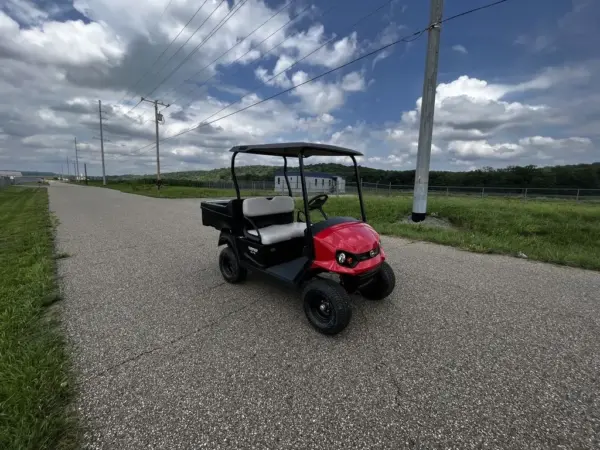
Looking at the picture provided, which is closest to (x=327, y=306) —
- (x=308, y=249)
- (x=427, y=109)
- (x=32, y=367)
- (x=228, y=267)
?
(x=308, y=249)

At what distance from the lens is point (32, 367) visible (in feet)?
6.34

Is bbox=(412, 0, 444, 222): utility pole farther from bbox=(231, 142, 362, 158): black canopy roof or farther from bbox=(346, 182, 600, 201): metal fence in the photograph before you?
bbox=(346, 182, 600, 201): metal fence

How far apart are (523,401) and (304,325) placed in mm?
1690

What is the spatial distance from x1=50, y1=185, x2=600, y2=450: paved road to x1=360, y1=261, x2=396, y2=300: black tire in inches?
4.9

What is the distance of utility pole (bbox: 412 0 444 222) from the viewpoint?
7074mm

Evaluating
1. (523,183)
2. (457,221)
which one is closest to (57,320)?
(457,221)

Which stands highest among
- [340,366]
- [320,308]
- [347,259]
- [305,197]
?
[305,197]

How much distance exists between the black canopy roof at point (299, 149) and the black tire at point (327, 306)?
137cm

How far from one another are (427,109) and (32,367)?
8.78m

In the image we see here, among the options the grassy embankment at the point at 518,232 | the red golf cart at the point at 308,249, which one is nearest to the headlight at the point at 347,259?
the red golf cart at the point at 308,249

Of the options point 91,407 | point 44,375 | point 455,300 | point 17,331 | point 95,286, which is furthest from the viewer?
point 95,286

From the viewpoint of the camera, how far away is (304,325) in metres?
2.69

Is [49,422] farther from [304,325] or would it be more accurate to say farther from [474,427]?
[474,427]

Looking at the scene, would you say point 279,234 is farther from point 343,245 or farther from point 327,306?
point 327,306
